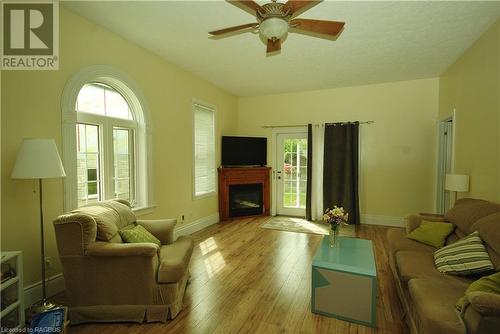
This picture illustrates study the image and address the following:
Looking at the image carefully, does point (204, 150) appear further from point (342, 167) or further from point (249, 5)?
point (249, 5)

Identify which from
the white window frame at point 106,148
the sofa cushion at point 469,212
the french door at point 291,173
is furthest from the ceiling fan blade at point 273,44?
the french door at point 291,173

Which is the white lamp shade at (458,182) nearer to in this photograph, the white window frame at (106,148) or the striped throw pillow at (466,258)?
the striped throw pillow at (466,258)

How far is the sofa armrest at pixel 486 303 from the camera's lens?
128 cm

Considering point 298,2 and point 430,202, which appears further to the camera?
point 430,202

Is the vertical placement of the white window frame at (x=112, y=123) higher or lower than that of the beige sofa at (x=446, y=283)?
higher

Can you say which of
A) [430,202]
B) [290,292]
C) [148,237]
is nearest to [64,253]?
[148,237]

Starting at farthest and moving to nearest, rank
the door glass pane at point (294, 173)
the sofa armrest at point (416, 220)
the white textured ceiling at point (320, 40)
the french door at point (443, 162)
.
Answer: the door glass pane at point (294, 173) → the french door at point (443, 162) → the sofa armrest at point (416, 220) → the white textured ceiling at point (320, 40)

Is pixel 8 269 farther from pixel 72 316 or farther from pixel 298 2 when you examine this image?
pixel 298 2

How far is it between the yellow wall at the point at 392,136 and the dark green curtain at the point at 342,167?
Answer: 24cm

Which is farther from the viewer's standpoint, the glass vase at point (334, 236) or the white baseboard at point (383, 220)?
the white baseboard at point (383, 220)

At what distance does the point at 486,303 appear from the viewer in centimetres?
130

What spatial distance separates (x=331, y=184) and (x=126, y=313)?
417cm

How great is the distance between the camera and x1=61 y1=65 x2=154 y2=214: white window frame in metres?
2.55

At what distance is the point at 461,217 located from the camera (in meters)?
2.55
